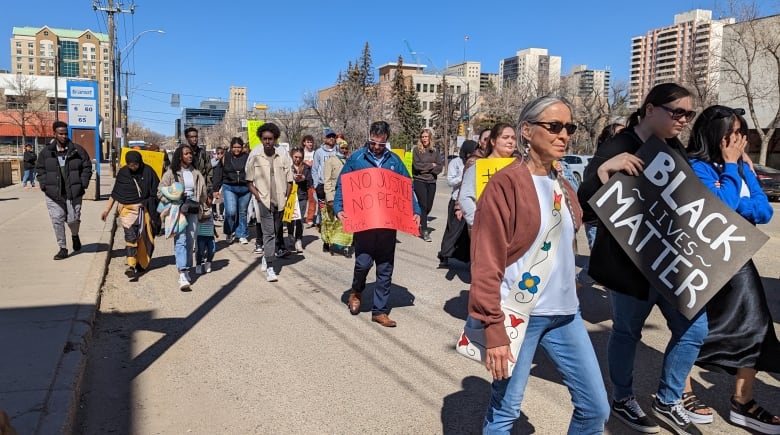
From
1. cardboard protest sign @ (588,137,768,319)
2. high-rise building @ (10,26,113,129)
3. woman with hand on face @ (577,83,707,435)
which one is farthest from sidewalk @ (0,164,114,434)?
high-rise building @ (10,26,113,129)

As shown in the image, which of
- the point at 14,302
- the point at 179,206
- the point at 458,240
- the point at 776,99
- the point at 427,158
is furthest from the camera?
the point at 776,99

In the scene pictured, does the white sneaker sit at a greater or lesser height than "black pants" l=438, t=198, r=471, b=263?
lesser

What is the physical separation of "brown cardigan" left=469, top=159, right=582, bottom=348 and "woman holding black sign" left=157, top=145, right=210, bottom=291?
583cm

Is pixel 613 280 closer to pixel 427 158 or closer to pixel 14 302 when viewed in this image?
pixel 14 302

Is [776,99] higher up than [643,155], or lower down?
higher up

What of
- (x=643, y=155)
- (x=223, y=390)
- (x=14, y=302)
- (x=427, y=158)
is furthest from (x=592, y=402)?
(x=427, y=158)

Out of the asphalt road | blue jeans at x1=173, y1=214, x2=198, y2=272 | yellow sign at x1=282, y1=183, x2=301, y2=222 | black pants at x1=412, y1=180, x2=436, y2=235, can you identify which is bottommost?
the asphalt road

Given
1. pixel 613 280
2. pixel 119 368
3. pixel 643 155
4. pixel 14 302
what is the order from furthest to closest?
pixel 14 302 → pixel 119 368 → pixel 613 280 → pixel 643 155

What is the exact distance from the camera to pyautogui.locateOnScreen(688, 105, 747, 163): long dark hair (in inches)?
144

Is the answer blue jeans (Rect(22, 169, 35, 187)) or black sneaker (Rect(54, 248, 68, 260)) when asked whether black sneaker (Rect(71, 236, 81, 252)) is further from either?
blue jeans (Rect(22, 169, 35, 187))

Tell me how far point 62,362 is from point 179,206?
3544mm

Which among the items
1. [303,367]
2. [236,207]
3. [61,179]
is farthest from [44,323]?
[236,207]

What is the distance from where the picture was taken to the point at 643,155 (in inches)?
127

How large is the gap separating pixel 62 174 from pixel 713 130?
27.5 feet
